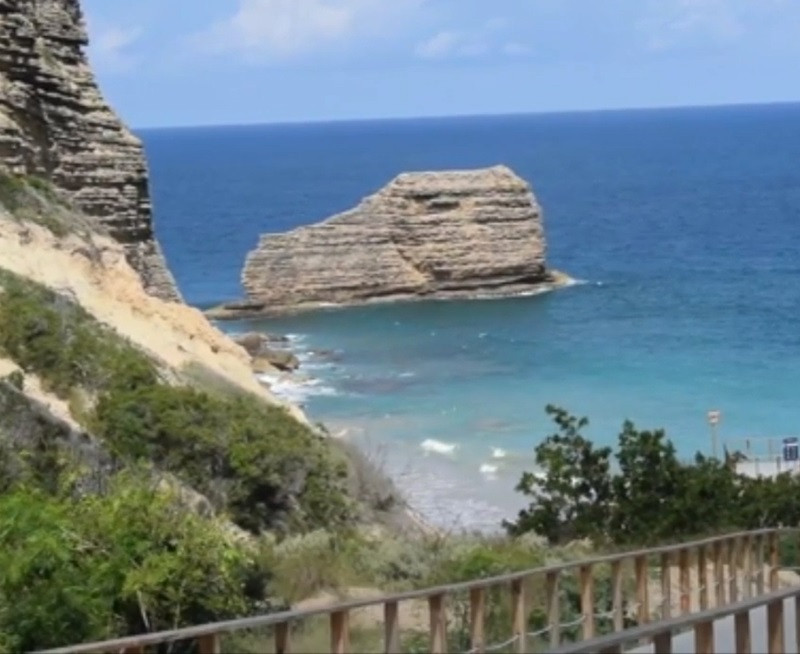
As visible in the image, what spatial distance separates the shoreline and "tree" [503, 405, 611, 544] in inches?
2074

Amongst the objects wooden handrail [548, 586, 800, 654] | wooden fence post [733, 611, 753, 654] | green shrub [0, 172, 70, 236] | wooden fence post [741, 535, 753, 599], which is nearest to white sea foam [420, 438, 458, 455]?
green shrub [0, 172, 70, 236]

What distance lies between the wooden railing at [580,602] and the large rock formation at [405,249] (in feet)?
206

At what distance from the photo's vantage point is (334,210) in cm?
14638

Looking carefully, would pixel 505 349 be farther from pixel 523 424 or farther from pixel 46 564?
pixel 46 564

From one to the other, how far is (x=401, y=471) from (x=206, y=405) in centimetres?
2055

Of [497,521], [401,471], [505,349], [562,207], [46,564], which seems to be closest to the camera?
[46,564]

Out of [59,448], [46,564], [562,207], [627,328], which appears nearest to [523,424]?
[627,328]

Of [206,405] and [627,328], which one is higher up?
[206,405]

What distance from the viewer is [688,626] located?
19.2 ft

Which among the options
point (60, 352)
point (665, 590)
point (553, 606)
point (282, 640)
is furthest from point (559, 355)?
point (282, 640)

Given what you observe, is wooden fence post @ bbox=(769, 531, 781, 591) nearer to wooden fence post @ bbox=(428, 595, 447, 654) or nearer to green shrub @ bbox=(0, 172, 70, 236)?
wooden fence post @ bbox=(428, 595, 447, 654)

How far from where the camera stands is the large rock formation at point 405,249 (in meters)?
76.4

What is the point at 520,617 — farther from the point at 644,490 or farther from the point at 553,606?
the point at 644,490

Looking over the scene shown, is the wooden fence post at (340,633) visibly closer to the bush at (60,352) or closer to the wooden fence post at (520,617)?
the wooden fence post at (520,617)
